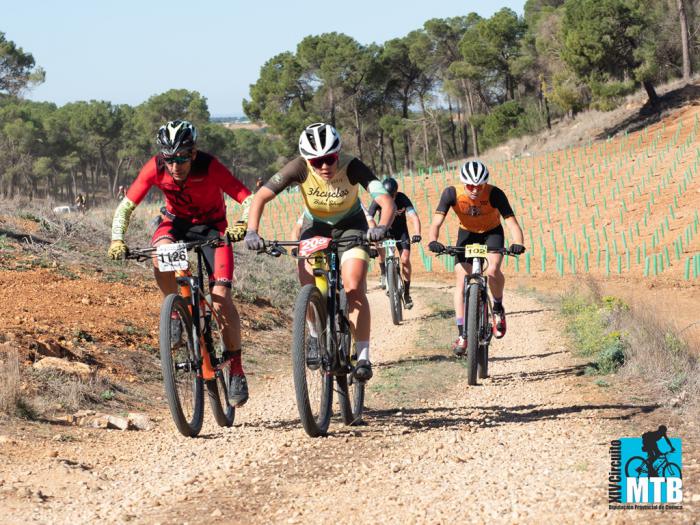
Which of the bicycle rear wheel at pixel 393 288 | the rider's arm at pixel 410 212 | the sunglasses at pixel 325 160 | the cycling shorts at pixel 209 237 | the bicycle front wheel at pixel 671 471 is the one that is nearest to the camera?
the bicycle front wheel at pixel 671 471

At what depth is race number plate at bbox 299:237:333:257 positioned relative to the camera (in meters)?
6.50

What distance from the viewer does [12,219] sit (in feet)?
51.3

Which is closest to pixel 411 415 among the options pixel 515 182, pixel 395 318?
pixel 395 318

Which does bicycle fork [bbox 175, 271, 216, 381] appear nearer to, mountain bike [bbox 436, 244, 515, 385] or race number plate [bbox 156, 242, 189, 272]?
race number plate [bbox 156, 242, 189, 272]

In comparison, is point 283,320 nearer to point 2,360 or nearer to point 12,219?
point 12,219

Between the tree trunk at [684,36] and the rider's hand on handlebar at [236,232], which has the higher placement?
the tree trunk at [684,36]

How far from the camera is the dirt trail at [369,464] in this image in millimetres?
4867

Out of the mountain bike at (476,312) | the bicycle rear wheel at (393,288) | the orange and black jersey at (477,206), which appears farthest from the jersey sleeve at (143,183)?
the bicycle rear wheel at (393,288)

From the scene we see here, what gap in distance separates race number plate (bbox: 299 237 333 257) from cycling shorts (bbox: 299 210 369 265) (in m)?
0.21

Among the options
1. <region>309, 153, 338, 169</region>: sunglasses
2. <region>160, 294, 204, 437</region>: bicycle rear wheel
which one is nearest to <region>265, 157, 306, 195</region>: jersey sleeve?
<region>309, 153, 338, 169</region>: sunglasses

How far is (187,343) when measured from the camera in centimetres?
660

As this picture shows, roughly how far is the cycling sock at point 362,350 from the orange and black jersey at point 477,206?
10.1ft

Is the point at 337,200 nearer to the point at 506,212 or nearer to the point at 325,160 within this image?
the point at 325,160

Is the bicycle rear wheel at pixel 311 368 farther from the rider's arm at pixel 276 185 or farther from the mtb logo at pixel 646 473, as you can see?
the mtb logo at pixel 646 473
